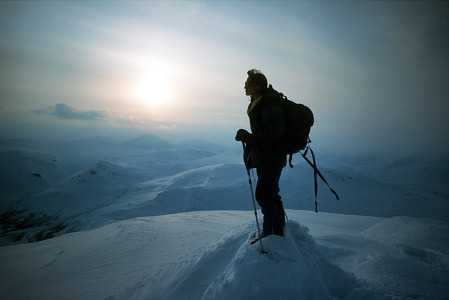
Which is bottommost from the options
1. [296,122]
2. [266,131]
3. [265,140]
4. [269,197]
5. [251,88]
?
[269,197]

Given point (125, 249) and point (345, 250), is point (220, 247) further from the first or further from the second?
point (125, 249)

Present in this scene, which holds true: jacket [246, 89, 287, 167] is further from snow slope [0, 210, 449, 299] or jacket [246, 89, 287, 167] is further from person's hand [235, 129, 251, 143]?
snow slope [0, 210, 449, 299]

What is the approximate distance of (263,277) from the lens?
241cm

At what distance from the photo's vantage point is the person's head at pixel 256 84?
322cm

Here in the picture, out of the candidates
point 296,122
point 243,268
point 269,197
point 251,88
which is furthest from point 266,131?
point 243,268

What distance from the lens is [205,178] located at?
5694 cm

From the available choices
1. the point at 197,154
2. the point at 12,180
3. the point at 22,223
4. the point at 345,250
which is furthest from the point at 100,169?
the point at 345,250

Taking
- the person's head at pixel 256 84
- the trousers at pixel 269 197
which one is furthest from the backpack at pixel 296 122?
the trousers at pixel 269 197

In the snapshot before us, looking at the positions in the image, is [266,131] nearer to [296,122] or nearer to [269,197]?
[296,122]

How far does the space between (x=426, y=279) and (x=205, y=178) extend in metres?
55.2

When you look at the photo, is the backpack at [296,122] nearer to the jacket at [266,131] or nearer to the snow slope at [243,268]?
the jacket at [266,131]

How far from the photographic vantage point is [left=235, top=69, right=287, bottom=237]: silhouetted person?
2838 mm

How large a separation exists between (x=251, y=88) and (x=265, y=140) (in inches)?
40.7

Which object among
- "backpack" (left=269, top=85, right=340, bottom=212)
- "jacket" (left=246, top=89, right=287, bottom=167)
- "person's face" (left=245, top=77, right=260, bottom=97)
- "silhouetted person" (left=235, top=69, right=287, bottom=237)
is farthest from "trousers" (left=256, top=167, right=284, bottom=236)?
"person's face" (left=245, top=77, right=260, bottom=97)
